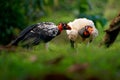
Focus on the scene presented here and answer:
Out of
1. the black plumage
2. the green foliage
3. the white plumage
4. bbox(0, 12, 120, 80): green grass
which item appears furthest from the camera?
the green foliage

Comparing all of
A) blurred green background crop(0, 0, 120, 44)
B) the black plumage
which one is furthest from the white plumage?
blurred green background crop(0, 0, 120, 44)

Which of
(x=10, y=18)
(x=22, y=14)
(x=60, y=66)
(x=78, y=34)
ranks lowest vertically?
(x=60, y=66)

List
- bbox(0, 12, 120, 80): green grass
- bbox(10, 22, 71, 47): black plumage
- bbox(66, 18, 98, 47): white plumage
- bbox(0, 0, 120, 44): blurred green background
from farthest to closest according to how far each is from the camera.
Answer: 1. bbox(0, 0, 120, 44): blurred green background
2. bbox(66, 18, 98, 47): white plumage
3. bbox(10, 22, 71, 47): black plumage
4. bbox(0, 12, 120, 80): green grass

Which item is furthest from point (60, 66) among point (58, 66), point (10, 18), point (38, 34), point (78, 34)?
point (10, 18)

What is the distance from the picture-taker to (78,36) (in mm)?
10797

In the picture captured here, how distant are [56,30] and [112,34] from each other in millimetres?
1146

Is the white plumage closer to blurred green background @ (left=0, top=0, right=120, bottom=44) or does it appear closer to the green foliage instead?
blurred green background @ (left=0, top=0, right=120, bottom=44)

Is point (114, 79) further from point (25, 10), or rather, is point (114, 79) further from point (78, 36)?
point (25, 10)

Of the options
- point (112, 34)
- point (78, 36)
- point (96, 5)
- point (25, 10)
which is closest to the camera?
point (112, 34)

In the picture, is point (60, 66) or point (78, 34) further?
point (78, 34)

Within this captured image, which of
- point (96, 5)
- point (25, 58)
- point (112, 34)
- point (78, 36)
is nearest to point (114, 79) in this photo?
point (25, 58)

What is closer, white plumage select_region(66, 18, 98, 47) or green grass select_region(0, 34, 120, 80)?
green grass select_region(0, 34, 120, 80)

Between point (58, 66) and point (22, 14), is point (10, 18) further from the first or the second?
point (58, 66)

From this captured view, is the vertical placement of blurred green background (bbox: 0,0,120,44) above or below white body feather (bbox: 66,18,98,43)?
above
